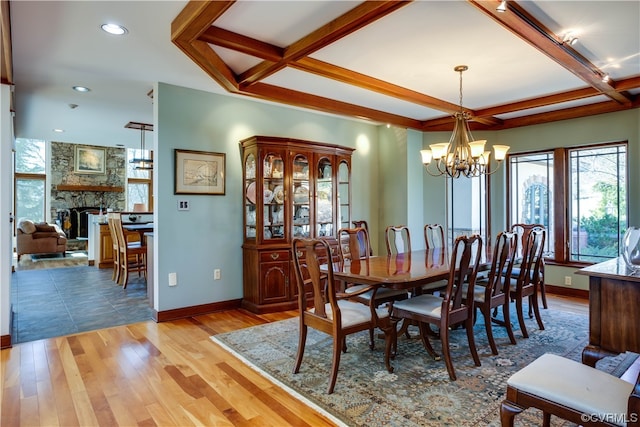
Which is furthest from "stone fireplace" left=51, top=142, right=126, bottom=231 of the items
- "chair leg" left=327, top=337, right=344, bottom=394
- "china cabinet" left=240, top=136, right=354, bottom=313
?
"chair leg" left=327, top=337, right=344, bottom=394

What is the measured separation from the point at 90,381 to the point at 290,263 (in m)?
2.26

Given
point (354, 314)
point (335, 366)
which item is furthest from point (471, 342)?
point (335, 366)

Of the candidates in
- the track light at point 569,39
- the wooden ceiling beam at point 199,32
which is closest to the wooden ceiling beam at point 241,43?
the wooden ceiling beam at point 199,32

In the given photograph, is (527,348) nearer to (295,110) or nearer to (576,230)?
(576,230)

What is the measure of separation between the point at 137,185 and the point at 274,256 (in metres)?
8.61

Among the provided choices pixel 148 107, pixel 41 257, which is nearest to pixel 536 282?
pixel 148 107

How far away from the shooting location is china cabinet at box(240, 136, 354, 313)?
4199mm

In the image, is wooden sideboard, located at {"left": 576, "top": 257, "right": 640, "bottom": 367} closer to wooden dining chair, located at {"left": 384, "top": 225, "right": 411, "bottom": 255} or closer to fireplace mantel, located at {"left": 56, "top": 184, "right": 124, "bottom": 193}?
wooden dining chair, located at {"left": 384, "top": 225, "right": 411, "bottom": 255}

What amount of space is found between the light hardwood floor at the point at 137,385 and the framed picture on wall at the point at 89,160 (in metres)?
8.46

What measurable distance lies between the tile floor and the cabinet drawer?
1378 millimetres

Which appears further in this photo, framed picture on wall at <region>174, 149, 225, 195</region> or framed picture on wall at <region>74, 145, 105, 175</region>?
framed picture on wall at <region>74, 145, 105, 175</region>

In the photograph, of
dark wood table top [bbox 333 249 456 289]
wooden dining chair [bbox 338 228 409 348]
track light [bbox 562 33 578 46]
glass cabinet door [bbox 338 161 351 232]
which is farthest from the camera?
glass cabinet door [bbox 338 161 351 232]

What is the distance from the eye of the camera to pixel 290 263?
170 inches

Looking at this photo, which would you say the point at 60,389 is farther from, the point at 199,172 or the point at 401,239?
the point at 401,239
